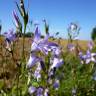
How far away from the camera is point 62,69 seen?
4844 mm

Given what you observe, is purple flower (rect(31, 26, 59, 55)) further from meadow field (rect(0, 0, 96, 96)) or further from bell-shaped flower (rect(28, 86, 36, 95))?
bell-shaped flower (rect(28, 86, 36, 95))

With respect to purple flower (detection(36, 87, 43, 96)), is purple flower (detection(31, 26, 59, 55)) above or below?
above

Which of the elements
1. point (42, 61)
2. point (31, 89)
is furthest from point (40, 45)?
point (31, 89)

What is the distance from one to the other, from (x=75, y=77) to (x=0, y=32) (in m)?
1.22

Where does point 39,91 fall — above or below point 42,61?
below

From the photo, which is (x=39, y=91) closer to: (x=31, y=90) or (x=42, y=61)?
(x=31, y=90)

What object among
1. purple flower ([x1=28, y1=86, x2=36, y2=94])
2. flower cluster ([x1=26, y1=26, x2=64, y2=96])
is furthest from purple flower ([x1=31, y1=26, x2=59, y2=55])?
purple flower ([x1=28, y1=86, x2=36, y2=94])

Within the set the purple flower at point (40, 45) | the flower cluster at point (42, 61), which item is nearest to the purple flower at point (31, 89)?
the flower cluster at point (42, 61)

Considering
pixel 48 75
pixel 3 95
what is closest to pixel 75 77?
pixel 48 75

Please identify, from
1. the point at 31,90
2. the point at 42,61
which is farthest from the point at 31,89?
the point at 42,61

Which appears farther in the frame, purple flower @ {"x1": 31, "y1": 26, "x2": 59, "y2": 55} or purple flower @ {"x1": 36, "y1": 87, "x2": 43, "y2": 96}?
purple flower @ {"x1": 36, "y1": 87, "x2": 43, "y2": 96}

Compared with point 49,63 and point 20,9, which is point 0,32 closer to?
point 49,63

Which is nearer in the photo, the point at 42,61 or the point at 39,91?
the point at 42,61

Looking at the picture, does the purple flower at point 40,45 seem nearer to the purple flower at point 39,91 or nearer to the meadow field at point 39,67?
the meadow field at point 39,67
